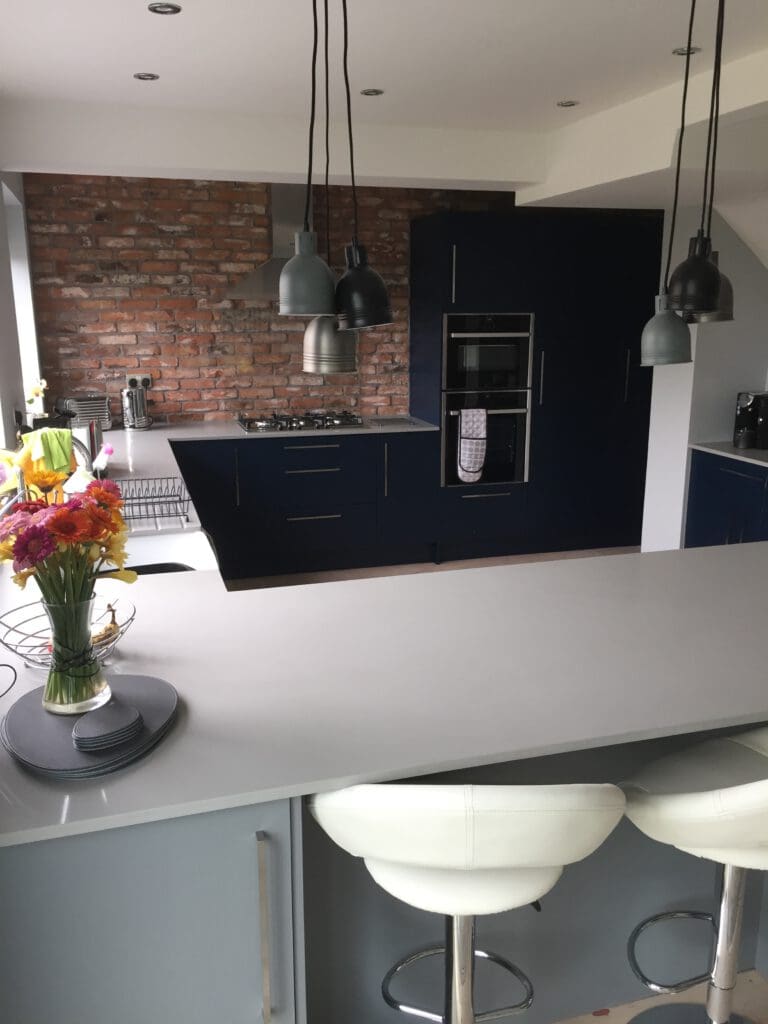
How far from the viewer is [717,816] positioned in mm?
1363

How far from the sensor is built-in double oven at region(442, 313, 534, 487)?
17.2 feet

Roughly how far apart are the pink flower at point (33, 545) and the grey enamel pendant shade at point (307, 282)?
0.79 m

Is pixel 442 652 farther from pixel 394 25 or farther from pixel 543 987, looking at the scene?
pixel 394 25

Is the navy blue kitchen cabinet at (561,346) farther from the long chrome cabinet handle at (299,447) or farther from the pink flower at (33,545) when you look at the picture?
the pink flower at (33,545)

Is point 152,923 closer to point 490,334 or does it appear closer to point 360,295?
point 360,295

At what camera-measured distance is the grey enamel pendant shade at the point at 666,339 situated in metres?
2.28

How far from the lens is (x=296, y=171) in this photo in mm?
4145

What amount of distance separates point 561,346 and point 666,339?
3.12m

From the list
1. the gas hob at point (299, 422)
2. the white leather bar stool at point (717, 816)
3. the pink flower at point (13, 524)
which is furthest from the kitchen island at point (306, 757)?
the gas hob at point (299, 422)

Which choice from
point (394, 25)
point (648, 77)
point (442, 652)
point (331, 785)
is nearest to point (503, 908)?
point (331, 785)

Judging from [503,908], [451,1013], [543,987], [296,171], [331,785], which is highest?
[296,171]

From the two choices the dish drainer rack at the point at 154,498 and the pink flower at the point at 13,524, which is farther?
the dish drainer rack at the point at 154,498

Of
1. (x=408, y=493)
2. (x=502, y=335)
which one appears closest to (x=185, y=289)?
(x=408, y=493)

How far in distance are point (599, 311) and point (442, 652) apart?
400 cm
